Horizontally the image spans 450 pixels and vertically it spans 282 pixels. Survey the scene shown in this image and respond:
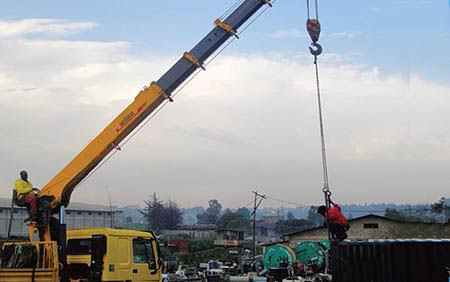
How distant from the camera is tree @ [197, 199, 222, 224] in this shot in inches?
5022

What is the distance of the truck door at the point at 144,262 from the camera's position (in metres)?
14.5

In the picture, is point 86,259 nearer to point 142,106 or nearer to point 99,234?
point 99,234

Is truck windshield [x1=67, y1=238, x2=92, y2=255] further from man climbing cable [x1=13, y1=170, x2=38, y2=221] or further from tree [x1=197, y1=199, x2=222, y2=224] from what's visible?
tree [x1=197, y1=199, x2=222, y2=224]

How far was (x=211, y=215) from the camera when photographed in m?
137

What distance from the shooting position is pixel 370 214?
4284cm

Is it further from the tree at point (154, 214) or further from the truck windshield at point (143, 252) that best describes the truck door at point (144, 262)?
the tree at point (154, 214)

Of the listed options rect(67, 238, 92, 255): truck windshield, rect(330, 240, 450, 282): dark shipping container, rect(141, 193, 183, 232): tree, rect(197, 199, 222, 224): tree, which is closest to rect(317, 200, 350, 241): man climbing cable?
rect(330, 240, 450, 282): dark shipping container

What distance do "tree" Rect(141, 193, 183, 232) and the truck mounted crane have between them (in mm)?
66284

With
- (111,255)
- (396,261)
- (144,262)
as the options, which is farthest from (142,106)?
(396,261)

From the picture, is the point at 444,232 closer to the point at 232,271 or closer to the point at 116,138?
the point at 232,271

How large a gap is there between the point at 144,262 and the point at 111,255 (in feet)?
4.11

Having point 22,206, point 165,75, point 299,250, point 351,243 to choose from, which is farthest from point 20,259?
A: point 299,250

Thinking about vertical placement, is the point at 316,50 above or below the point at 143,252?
above

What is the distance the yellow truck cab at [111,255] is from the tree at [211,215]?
106 metres
